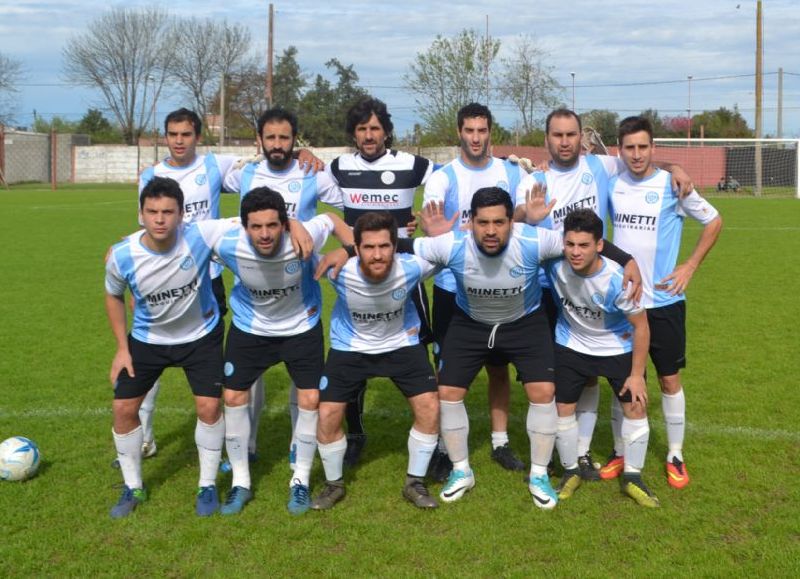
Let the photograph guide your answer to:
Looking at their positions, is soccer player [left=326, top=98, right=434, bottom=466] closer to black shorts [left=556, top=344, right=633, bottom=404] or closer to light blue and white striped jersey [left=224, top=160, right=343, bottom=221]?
light blue and white striped jersey [left=224, top=160, right=343, bottom=221]

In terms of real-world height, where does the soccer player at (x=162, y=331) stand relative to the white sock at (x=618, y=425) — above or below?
→ above

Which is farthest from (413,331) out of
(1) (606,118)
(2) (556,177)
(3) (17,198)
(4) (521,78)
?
(1) (606,118)

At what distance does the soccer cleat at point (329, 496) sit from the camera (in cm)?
455

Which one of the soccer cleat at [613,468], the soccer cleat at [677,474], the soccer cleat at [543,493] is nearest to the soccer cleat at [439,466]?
the soccer cleat at [543,493]

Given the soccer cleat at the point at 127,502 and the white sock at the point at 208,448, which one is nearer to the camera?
the soccer cleat at the point at 127,502

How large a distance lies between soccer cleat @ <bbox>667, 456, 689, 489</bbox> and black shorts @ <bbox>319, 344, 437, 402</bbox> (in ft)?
4.89

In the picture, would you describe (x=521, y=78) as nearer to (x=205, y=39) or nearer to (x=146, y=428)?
(x=205, y=39)

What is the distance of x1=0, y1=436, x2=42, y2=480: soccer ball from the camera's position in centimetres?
481

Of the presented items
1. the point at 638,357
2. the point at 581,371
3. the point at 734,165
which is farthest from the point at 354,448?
the point at 734,165

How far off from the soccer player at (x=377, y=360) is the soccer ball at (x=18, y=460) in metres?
1.74

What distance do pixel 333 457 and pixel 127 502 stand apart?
1.15m

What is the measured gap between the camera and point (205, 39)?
57812 millimetres

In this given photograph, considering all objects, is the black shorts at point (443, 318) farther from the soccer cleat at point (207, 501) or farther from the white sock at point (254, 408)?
the soccer cleat at point (207, 501)

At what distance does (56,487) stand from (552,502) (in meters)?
2.85
